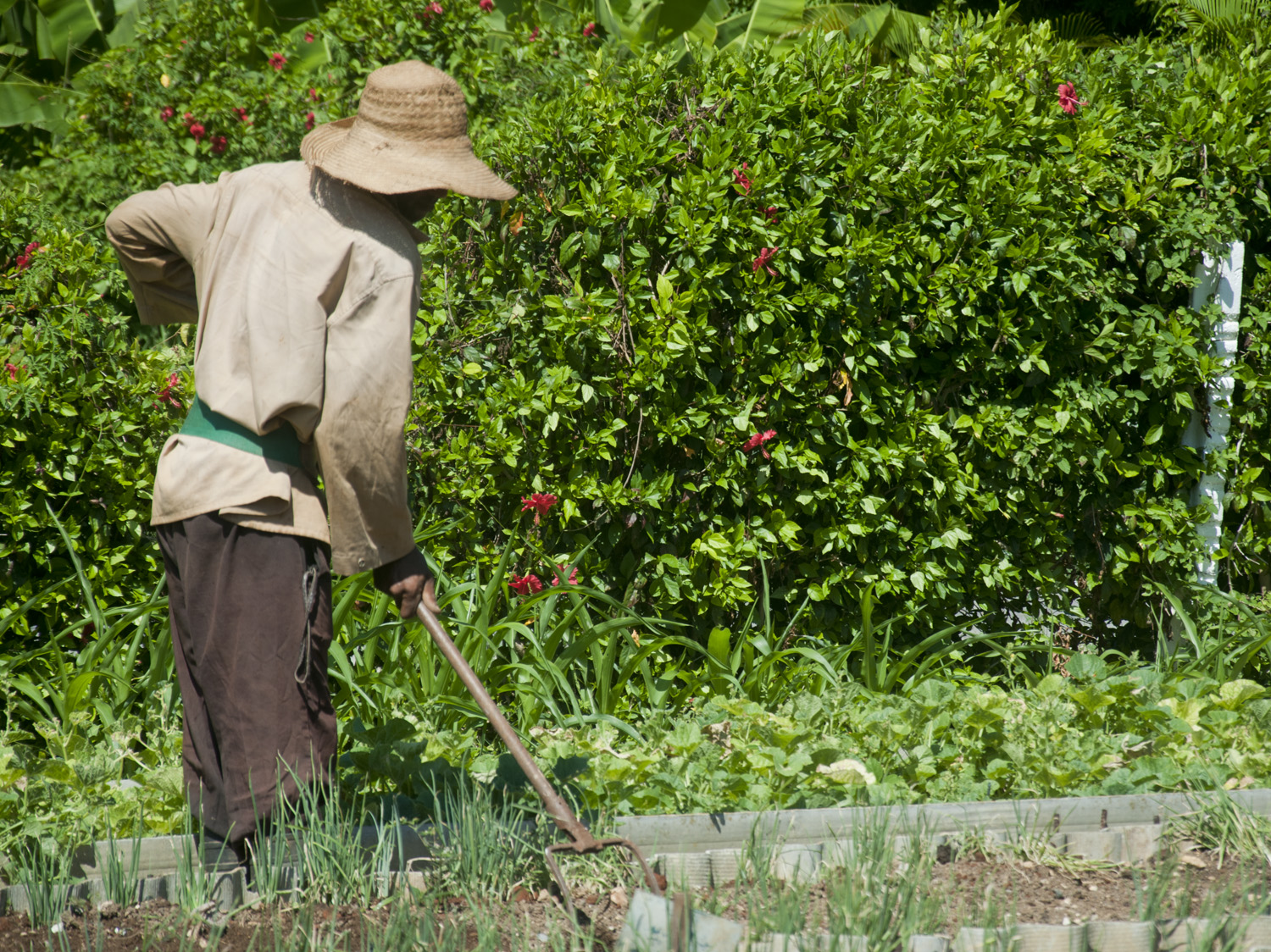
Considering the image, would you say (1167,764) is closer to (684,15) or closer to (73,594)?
(73,594)

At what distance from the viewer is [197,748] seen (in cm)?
241

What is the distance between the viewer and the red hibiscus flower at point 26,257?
12.8 ft

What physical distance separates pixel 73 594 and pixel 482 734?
1.66 meters

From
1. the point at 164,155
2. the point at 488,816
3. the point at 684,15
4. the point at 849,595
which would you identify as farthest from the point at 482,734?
the point at 684,15

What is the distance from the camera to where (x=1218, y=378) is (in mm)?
4309

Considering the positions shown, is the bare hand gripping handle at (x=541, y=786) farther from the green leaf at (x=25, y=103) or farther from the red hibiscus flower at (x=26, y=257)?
the green leaf at (x=25, y=103)

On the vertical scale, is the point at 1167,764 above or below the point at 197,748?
below

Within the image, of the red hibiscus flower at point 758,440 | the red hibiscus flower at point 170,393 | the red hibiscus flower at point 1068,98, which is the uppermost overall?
the red hibiscus flower at point 1068,98

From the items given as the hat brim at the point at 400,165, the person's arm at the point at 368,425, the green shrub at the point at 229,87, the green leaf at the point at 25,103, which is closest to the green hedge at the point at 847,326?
the hat brim at the point at 400,165

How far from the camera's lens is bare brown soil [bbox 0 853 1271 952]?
2102 millimetres

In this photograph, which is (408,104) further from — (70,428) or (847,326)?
(70,428)

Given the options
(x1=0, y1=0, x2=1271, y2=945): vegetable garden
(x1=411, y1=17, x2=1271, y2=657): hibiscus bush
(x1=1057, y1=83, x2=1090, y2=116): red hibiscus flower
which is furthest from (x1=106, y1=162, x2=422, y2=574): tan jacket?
(x1=1057, y1=83, x2=1090, y2=116): red hibiscus flower

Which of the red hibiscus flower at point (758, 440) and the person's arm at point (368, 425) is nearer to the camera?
the person's arm at point (368, 425)

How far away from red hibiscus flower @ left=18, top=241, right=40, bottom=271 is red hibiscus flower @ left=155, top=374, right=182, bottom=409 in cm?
62
